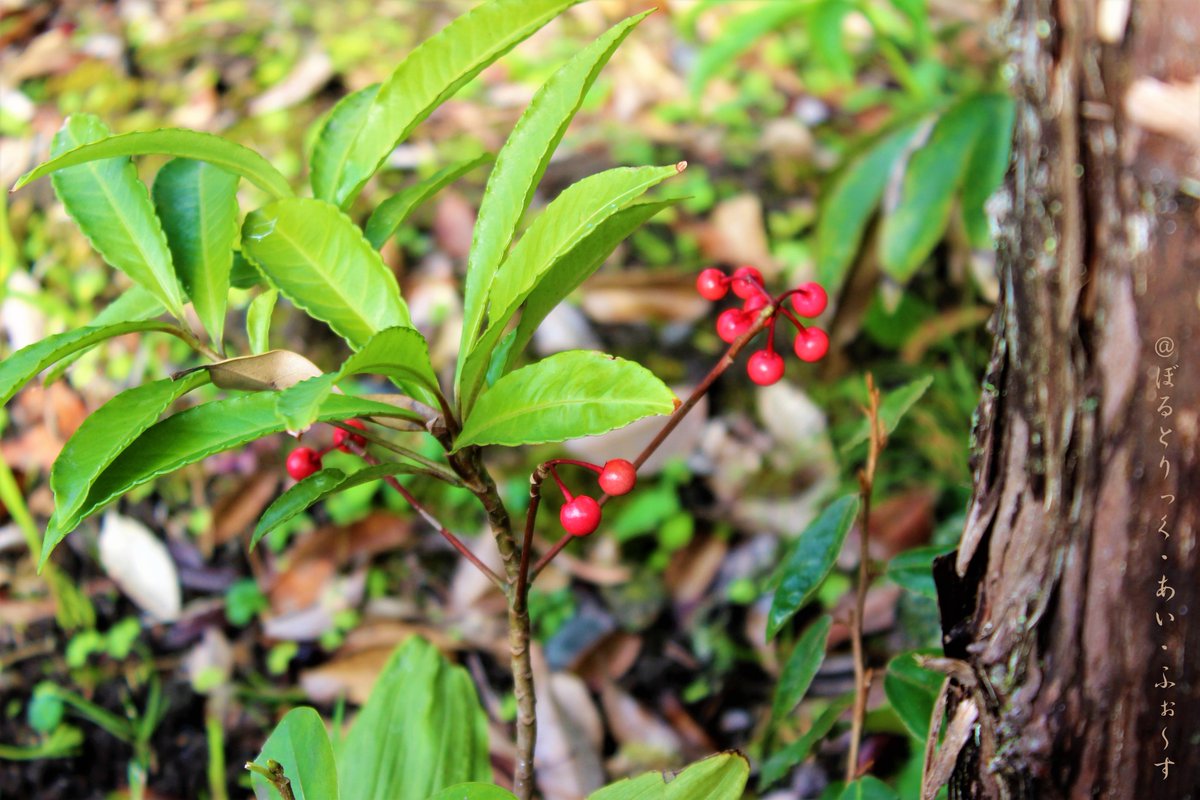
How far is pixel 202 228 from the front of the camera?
2.81 ft

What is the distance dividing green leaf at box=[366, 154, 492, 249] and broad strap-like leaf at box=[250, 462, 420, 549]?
0.22 metres

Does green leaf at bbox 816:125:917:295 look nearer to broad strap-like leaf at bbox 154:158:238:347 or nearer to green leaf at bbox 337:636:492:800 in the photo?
green leaf at bbox 337:636:492:800

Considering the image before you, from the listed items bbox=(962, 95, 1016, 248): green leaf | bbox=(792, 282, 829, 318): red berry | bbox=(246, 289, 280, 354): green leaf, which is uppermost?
bbox=(962, 95, 1016, 248): green leaf

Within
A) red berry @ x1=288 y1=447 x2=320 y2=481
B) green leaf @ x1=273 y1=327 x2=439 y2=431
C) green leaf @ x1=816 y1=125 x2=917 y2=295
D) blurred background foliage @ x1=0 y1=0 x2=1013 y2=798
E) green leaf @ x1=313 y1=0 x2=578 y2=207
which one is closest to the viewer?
green leaf @ x1=273 y1=327 x2=439 y2=431

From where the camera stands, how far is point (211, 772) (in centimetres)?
152

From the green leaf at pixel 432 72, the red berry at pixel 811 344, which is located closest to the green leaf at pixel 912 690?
the red berry at pixel 811 344

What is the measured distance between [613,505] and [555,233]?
3.89 ft

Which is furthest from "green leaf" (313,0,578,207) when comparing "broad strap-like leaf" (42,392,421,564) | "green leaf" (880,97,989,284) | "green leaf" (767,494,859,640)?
"green leaf" (880,97,989,284)

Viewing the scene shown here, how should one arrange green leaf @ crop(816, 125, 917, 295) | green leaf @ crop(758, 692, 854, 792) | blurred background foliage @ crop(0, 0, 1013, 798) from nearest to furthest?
green leaf @ crop(758, 692, 854, 792) < blurred background foliage @ crop(0, 0, 1013, 798) < green leaf @ crop(816, 125, 917, 295)

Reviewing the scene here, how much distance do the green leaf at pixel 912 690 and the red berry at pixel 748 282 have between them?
16.2 inches

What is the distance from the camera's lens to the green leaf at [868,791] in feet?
3.30

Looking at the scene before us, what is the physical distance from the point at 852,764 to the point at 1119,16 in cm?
77

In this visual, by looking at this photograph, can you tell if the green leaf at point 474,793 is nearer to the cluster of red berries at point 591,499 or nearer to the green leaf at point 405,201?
the cluster of red berries at point 591,499

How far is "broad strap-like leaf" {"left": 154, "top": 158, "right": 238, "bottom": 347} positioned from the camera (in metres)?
0.84
